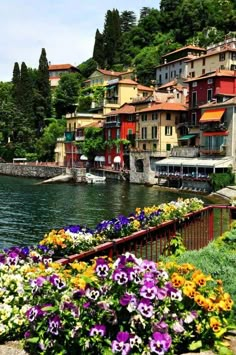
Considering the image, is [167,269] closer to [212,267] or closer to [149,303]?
[149,303]

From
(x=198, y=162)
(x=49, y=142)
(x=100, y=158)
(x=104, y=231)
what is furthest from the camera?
(x=49, y=142)

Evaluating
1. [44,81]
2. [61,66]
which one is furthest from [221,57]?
[61,66]

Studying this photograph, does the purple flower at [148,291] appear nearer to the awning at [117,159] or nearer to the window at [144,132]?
the window at [144,132]

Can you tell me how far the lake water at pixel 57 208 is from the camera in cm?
2797

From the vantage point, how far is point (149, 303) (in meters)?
3.96

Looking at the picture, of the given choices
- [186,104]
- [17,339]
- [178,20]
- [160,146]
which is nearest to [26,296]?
[17,339]

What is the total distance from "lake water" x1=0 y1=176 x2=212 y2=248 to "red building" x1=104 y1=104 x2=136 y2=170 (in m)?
18.7

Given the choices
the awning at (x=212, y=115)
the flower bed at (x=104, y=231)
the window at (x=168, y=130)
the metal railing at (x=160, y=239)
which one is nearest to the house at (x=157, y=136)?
the window at (x=168, y=130)

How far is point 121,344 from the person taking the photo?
381 cm

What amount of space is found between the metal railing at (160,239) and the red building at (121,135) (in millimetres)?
61395

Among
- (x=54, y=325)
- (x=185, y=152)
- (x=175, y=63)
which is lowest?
(x=54, y=325)

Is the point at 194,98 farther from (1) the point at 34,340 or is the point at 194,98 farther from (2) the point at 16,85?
(1) the point at 34,340

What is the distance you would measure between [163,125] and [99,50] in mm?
72580

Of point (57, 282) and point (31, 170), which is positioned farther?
point (31, 170)
